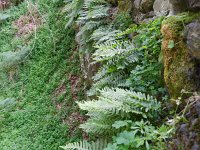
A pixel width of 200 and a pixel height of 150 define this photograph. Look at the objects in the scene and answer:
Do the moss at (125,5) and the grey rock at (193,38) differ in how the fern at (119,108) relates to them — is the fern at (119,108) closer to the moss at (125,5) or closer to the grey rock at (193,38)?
the grey rock at (193,38)

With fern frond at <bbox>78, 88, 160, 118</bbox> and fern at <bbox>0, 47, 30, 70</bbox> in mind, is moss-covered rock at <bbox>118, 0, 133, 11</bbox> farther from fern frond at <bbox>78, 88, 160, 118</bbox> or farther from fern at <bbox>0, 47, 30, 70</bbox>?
fern at <bbox>0, 47, 30, 70</bbox>

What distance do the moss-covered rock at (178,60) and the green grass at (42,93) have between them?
9.46ft

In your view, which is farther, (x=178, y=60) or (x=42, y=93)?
(x=42, y=93)

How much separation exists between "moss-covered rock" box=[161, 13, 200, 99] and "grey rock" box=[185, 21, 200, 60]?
141 millimetres

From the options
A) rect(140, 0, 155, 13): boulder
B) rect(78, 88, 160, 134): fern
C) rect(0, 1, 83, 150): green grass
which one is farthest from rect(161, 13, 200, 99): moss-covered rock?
rect(0, 1, 83, 150): green grass

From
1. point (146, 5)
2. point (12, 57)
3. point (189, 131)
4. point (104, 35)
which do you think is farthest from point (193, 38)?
point (12, 57)

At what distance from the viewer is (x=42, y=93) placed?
6.92 m

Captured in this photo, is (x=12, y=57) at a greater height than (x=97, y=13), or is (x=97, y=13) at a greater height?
(x=97, y=13)

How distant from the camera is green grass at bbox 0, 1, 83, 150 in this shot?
5833 millimetres

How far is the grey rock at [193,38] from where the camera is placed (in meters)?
2.43

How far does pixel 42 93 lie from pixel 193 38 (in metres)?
4.97

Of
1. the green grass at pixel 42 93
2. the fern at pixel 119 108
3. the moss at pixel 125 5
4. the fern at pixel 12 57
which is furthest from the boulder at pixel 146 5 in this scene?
the fern at pixel 12 57

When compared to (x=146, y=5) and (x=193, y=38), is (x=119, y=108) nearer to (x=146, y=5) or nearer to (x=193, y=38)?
(x=193, y=38)

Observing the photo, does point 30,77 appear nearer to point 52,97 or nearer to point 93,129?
point 52,97
